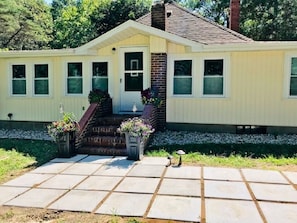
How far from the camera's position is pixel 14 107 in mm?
11258

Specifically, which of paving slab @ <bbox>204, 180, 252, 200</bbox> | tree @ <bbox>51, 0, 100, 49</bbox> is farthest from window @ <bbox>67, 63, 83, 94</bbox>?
tree @ <bbox>51, 0, 100, 49</bbox>

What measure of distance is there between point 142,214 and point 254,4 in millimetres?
24066

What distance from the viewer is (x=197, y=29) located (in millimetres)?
10906

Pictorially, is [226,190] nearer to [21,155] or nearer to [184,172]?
[184,172]

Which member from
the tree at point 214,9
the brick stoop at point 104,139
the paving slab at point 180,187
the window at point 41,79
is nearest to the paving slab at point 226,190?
the paving slab at point 180,187

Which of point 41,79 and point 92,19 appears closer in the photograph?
point 41,79

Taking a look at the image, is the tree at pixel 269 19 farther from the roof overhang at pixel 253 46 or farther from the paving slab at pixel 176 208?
the paving slab at pixel 176 208

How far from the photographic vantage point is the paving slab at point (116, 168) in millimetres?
5957

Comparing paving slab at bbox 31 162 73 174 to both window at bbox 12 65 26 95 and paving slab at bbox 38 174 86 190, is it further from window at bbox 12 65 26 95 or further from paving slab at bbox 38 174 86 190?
window at bbox 12 65 26 95

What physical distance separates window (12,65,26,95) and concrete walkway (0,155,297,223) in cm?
578

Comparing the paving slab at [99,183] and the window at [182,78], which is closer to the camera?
the paving slab at [99,183]

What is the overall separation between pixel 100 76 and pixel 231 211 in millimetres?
7469

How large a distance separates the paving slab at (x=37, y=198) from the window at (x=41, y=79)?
6.63 m

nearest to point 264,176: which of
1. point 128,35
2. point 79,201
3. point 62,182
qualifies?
point 79,201
